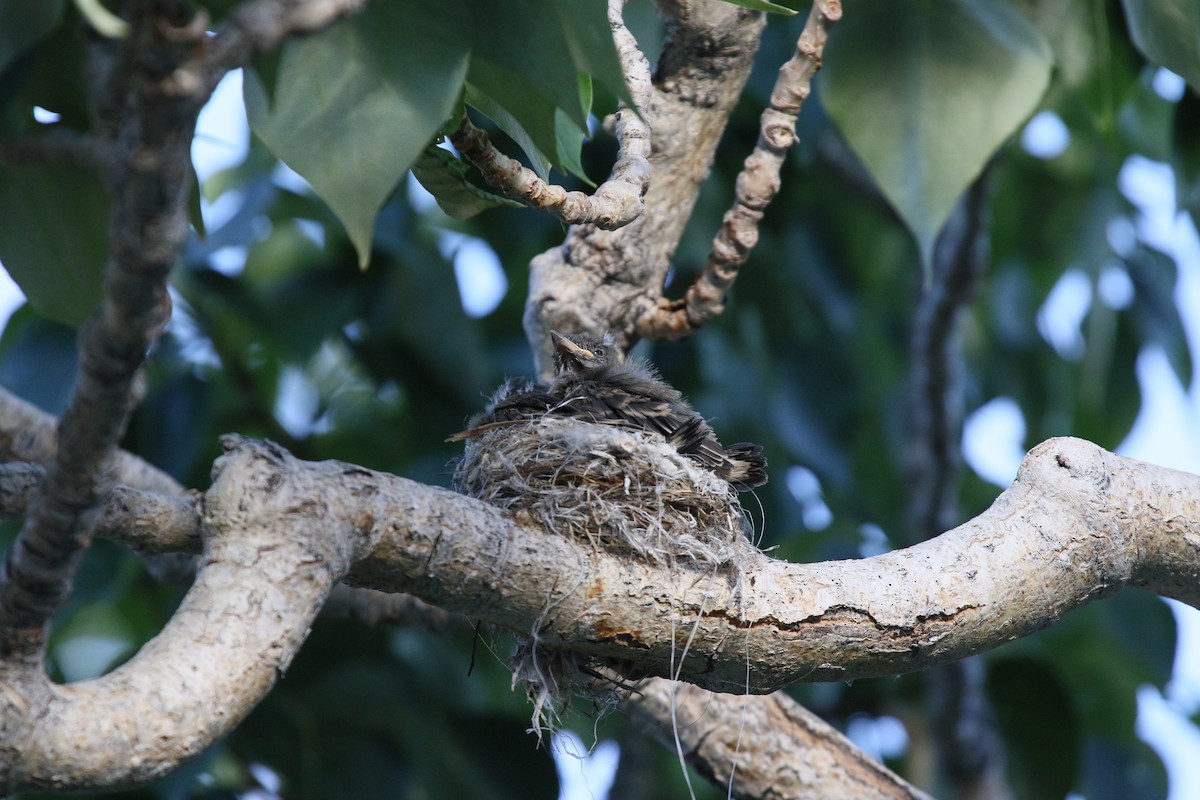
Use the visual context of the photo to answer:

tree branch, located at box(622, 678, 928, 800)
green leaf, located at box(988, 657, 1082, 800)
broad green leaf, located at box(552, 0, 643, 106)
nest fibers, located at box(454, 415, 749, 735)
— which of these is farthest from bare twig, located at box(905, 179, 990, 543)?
broad green leaf, located at box(552, 0, 643, 106)

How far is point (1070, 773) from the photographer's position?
4688 millimetres

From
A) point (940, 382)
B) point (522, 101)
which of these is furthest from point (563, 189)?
point (940, 382)

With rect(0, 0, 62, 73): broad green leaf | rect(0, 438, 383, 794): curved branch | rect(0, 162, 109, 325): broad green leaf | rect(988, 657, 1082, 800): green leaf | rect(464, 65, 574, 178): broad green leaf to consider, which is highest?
rect(0, 0, 62, 73): broad green leaf

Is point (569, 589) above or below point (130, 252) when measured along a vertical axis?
below

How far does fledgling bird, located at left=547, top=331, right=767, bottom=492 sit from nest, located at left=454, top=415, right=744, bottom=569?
16 centimetres

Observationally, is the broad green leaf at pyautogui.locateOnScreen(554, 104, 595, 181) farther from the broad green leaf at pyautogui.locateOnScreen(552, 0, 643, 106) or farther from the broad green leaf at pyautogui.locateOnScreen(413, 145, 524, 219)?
the broad green leaf at pyautogui.locateOnScreen(552, 0, 643, 106)

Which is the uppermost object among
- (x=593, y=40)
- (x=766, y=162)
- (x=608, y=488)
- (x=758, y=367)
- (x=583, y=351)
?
(x=593, y=40)

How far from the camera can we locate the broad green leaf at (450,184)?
210 centimetres

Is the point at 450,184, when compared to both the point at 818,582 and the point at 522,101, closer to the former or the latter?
the point at 522,101

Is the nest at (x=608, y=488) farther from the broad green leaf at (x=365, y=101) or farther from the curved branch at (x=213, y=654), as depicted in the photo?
the broad green leaf at (x=365, y=101)

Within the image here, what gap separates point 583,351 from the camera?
324 centimetres

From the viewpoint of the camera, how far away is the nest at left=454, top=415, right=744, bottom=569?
2.15 m

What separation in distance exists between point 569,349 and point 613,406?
0.24 metres

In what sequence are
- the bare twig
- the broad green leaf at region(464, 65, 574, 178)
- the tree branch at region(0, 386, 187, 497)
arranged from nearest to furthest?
the broad green leaf at region(464, 65, 574, 178)
the tree branch at region(0, 386, 187, 497)
the bare twig
